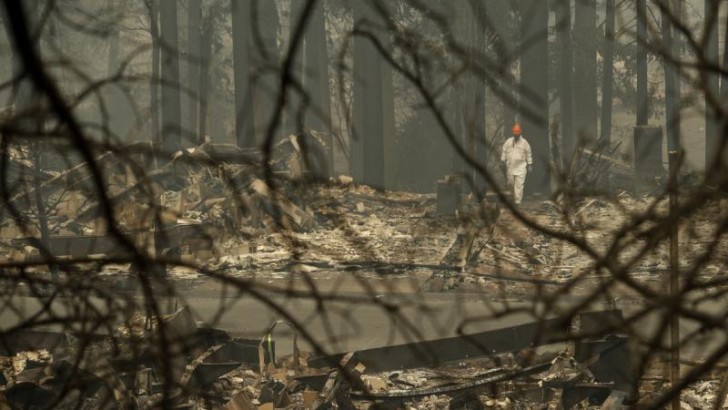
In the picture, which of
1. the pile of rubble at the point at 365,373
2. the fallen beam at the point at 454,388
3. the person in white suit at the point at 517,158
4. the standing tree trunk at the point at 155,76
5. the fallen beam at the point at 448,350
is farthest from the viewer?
the person in white suit at the point at 517,158

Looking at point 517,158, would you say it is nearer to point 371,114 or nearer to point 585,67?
point 371,114

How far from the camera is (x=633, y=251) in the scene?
1973 centimetres

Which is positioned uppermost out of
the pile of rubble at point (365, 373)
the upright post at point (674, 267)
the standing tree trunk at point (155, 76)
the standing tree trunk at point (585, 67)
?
the standing tree trunk at point (585, 67)

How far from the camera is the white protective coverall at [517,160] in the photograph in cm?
2756

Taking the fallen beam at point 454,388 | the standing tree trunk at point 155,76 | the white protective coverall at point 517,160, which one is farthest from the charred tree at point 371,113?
the fallen beam at point 454,388

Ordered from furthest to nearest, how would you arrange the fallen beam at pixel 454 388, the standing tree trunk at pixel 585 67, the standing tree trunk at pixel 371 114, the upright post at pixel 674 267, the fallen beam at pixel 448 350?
the standing tree trunk at pixel 585 67 → the standing tree trunk at pixel 371 114 → the fallen beam at pixel 448 350 → the fallen beam at pixel 454 388 → the upright post at pixel 674 267

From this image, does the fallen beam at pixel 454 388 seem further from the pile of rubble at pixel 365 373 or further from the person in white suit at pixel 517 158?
the person in white suit at pixel 517 158

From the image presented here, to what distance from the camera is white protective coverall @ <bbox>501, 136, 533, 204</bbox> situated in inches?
1085

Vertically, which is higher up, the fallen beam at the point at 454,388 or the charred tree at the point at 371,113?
the charred tree at the point at 371,113

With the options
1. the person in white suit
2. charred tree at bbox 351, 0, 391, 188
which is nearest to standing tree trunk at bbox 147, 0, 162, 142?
charred tree at bbox 351, 0, 391, 188

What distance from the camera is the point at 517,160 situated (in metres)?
27.6

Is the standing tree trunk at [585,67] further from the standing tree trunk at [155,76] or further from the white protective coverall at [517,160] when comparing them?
the standing tree trunk at [155,76]

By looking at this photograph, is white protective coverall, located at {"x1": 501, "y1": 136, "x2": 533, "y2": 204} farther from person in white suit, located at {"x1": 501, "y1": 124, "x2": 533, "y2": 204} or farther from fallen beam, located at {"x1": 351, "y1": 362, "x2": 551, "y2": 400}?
fallen beam, located at {"x1": 351, "y1": 362, "x2": 551, "y2": 400}

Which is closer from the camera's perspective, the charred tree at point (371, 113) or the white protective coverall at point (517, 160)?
the white protective coverall at point (517, 160)
